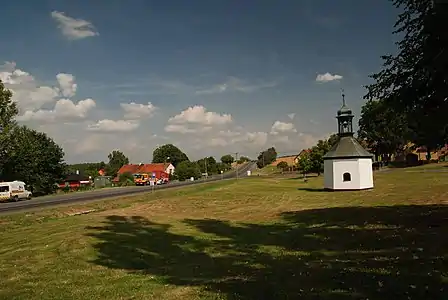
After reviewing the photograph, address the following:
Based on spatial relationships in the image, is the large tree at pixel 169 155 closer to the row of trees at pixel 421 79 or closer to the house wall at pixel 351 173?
the house wall at pixel 351 173

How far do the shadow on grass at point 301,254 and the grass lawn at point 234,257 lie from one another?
0.11ft

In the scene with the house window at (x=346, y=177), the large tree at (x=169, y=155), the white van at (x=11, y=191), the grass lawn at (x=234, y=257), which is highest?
the large tree at (x=169, y=155)

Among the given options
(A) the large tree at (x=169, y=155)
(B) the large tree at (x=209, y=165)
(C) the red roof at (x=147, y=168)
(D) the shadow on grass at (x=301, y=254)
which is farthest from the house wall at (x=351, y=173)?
(A) the large tree at (x=169, y=155)

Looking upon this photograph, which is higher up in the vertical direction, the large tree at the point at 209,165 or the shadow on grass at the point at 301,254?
the large tree at the point at 209,165

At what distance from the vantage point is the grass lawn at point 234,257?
8.74 metres

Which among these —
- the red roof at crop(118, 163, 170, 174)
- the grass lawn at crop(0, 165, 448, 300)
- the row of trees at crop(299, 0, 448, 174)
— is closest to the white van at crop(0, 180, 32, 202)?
the grass lawn at crop(0, 165, 448, 300)

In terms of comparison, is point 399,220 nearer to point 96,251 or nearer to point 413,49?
point 413,49

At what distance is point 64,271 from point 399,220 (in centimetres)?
1308

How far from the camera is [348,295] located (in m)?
7.71

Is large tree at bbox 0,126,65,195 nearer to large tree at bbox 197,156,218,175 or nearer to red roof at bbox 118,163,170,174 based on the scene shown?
red roof at bbox 118,163,170,174

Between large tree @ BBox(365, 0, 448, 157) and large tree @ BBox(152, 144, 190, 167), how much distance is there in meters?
178

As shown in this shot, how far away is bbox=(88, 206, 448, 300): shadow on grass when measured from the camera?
27.6 ft

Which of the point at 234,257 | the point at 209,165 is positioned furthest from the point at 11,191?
the point at 209,165

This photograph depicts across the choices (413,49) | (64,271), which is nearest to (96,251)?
(64,271)
